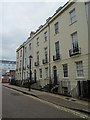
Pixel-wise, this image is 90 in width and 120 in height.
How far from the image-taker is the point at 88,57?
55.3 ft

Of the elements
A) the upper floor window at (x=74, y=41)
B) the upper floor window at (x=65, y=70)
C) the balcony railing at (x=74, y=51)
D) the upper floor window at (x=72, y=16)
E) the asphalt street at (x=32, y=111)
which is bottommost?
the asphalt street at (x=32, y=111)

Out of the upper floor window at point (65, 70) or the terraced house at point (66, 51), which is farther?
the upper floor window at point (65, 70)

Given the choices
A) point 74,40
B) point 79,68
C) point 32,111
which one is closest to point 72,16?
point 74,40

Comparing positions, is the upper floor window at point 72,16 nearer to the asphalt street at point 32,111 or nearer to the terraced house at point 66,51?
the terraced house at point 66,51

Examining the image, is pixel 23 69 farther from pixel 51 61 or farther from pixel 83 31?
pixel 83 31

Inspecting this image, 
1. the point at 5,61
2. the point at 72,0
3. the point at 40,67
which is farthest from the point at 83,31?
the point at 5,61

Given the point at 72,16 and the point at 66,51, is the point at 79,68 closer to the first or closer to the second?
the point at 66,51

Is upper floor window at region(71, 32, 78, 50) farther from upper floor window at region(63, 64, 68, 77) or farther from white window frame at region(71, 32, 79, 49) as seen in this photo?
upper floor window at region(63, 64, 68, 77)

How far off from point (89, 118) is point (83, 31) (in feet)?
34.7

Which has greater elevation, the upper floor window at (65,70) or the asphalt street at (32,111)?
the upper floor window at (65,70)

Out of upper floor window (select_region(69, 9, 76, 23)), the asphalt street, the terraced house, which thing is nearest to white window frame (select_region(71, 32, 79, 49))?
the terraced house

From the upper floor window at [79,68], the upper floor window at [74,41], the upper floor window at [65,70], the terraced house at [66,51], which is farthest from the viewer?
the upper floor window at [65,70]

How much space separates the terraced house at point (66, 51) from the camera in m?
17.4

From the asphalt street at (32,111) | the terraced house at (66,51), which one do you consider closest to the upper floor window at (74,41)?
the terraced house at (66,51)
